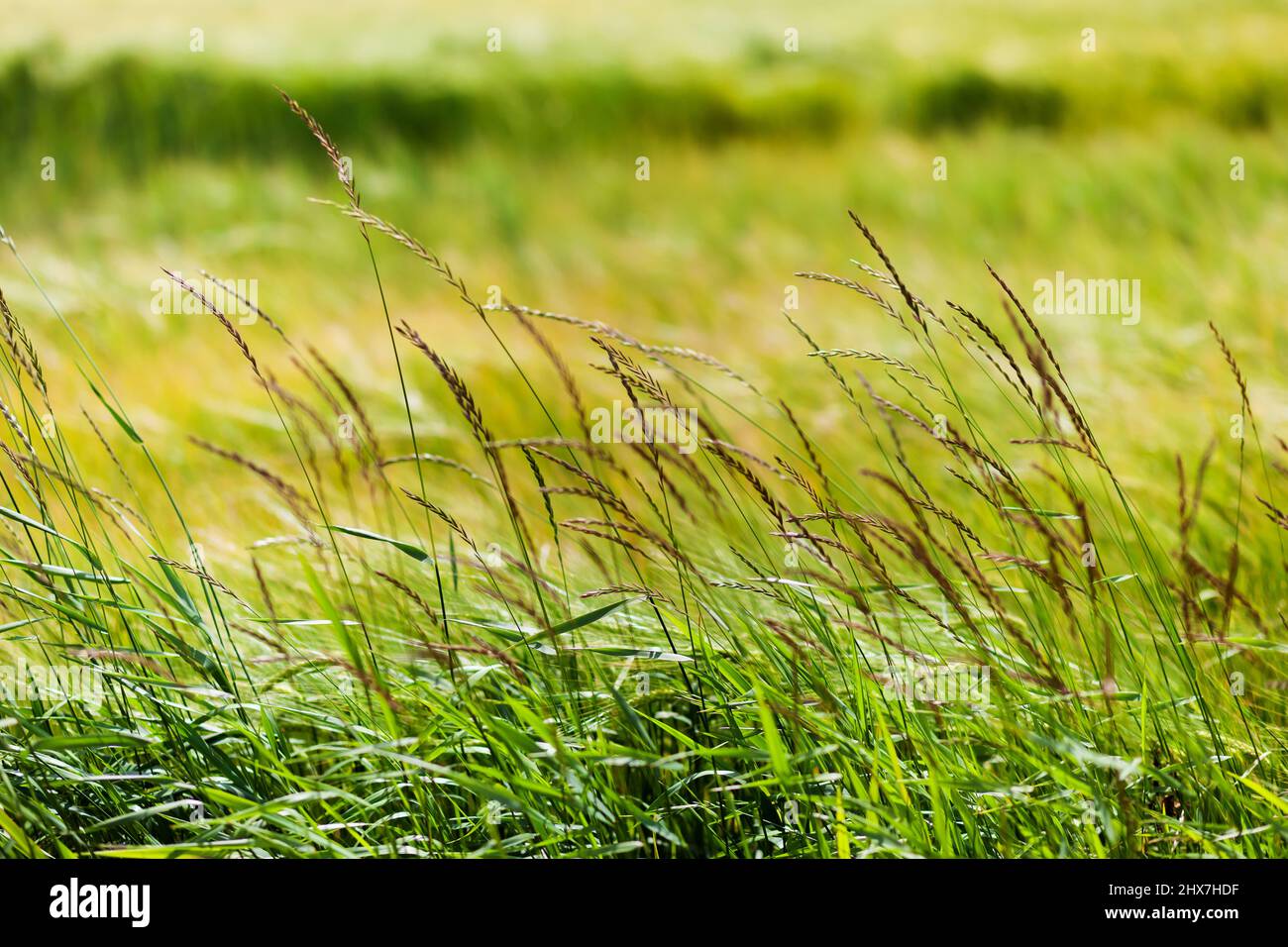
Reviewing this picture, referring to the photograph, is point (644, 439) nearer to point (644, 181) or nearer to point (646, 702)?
point (646, 702)

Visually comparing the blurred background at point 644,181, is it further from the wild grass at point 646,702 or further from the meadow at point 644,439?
the wild grass at point 646,702

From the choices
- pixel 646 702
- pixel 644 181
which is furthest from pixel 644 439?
pixel 644 181

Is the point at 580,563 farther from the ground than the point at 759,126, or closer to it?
closer to it

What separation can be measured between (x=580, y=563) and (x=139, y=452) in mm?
1824

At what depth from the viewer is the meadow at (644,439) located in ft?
3.94

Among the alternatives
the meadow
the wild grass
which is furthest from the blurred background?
the wild grass

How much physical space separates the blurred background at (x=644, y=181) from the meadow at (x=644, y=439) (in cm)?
4

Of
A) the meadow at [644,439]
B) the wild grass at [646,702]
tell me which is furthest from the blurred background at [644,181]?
the wild grass at [646,702]

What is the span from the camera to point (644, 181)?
623 cm

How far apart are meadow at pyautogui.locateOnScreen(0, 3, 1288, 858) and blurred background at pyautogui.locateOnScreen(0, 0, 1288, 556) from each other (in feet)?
0.12

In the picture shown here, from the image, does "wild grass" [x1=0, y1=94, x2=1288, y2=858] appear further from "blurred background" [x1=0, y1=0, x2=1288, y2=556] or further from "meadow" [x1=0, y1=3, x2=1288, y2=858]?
"blurred background" [x1=0, y1=0, x2=1288, y2=556]

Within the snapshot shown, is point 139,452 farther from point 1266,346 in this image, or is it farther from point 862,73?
point 862,73

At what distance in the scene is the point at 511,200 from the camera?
5.98 m
